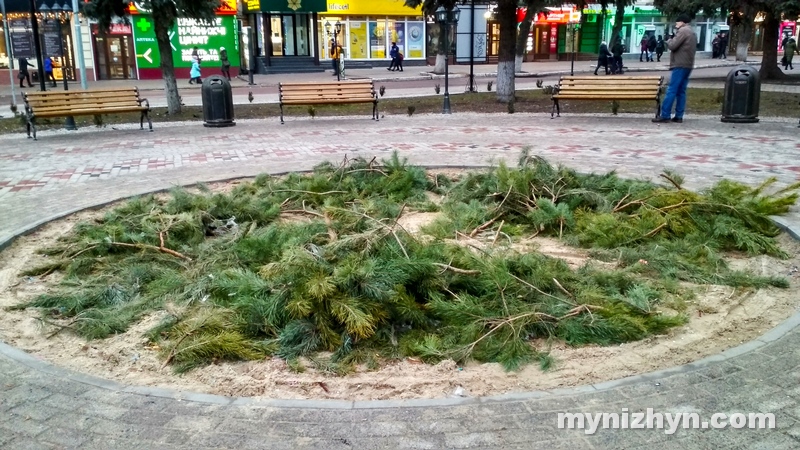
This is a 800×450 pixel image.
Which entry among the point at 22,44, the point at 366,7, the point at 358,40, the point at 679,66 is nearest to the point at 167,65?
the point at 22,44

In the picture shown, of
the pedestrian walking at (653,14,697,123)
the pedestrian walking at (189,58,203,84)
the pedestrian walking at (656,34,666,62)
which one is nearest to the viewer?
the pedestrian walking at (653,14,697,123)

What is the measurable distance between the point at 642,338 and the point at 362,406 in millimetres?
2081

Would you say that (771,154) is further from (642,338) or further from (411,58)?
(411,58)

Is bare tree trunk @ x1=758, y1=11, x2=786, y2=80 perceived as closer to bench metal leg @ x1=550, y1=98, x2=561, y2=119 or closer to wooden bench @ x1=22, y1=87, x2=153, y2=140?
bench metal leg @ x1=550, y1=98, x2=561, y2=119

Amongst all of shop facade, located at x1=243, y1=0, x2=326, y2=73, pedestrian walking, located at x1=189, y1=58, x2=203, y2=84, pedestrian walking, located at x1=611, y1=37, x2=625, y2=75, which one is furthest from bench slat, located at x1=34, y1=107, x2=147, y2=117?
pedestrian walking, located at x1=611, y1=37, x2=625, y2=75

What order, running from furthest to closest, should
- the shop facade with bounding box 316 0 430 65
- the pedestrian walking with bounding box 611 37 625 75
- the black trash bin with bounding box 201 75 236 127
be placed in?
the shop facade with bounding box 316 0 430 65
the pedestrian walking with bounding box 611 37 625 75
the black trash bin with bounding box 201 75 236 127

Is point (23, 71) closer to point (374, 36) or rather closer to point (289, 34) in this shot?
point (289, 34)

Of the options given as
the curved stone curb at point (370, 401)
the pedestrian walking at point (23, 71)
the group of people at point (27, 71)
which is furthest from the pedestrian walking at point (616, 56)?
the curved stone curb at point (370, 401)

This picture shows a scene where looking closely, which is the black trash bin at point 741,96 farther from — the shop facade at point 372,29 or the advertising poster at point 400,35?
the advertising poster at point 400,35

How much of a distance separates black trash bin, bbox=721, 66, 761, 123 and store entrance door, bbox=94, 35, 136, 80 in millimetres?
32658

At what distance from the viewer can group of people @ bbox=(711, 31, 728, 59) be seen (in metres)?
51.6

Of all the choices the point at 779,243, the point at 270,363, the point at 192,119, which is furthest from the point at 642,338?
the point at 192,119

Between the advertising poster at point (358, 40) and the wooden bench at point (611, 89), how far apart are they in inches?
1203

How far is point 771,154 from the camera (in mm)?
11555
